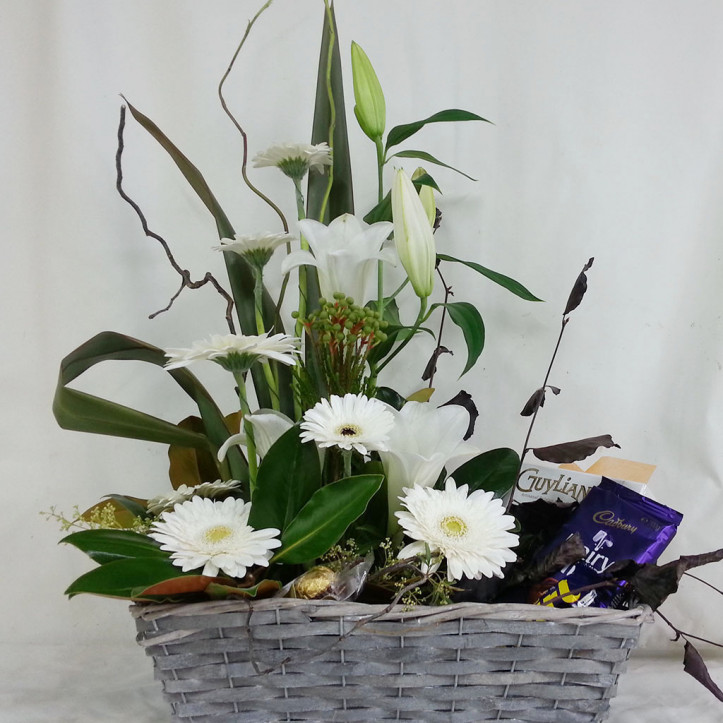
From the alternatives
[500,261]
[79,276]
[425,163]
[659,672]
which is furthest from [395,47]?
[659,672]

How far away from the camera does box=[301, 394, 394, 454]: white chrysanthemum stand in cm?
64

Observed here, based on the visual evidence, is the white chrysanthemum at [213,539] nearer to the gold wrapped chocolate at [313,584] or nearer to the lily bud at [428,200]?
the gold wrapped chocolate at [313,584]

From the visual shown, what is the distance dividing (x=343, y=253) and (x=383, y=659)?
0.41 meters

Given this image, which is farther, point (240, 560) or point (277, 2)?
point (277, 2)

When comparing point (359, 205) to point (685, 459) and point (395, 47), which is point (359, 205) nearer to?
point (395, 47)

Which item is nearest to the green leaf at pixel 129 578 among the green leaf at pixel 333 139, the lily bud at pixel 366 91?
the green leaf at pixel 333 139

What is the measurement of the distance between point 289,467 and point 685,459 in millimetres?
673

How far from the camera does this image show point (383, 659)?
67 cm

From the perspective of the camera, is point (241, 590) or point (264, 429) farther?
point (264, 429)

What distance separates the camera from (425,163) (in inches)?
43.4

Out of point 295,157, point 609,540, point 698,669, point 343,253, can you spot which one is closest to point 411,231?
point 343,253

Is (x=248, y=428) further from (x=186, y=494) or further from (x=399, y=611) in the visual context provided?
(x=399, y=611)

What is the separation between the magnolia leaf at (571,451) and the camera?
0.76 meters

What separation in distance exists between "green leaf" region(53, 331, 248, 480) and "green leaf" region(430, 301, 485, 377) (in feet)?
0.94
